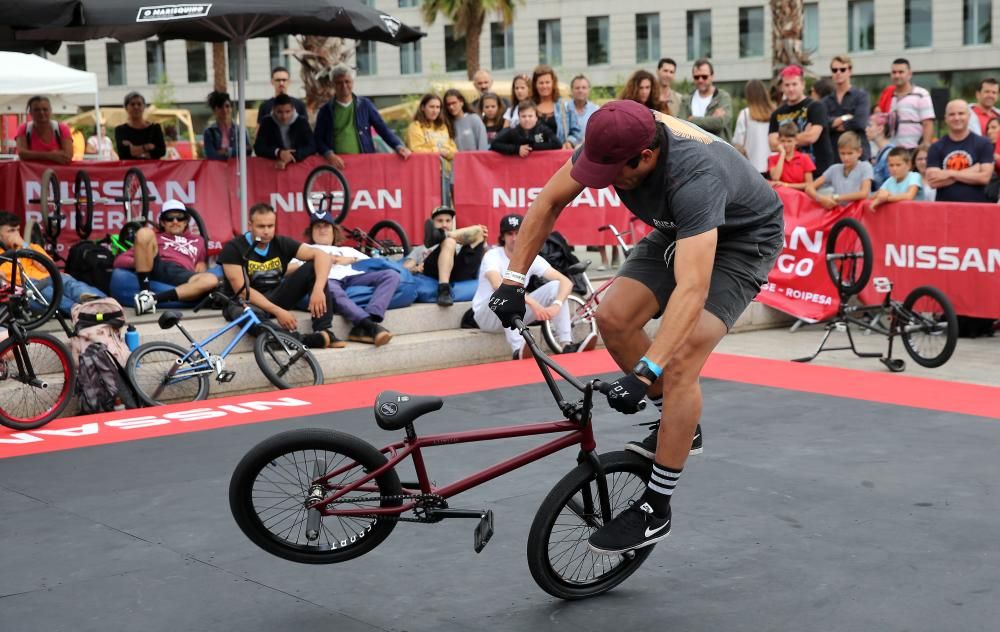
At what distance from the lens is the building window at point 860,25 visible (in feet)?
156

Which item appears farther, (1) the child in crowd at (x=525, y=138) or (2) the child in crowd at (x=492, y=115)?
(2) the child in crowd at (x=492, y=115)

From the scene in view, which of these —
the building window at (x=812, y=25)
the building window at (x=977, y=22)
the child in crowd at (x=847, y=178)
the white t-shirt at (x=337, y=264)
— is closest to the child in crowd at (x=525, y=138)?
the white t-shirt at (x=337, y=264)

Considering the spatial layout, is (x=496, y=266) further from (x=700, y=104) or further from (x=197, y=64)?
(x=197, y=64)

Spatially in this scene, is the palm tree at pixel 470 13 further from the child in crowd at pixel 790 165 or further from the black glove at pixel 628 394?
the black glove at pixel 628 394

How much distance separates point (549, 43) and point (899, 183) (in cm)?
4404

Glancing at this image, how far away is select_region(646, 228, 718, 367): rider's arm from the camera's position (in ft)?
13.4

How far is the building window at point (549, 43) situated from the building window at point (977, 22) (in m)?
16.5

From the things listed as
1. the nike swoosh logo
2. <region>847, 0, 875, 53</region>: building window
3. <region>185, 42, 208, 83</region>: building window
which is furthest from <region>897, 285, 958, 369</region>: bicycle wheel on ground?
<region>185, 42, 208, 83</region>: building window

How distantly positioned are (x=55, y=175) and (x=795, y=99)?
269 inches

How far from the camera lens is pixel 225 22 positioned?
11.2 m

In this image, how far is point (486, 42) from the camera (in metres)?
54.1

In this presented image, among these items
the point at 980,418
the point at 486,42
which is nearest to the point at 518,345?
the point at 980,418

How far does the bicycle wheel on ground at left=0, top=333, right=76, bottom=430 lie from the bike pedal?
438 centimetres

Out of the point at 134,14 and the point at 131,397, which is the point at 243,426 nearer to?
the point at 131,397
